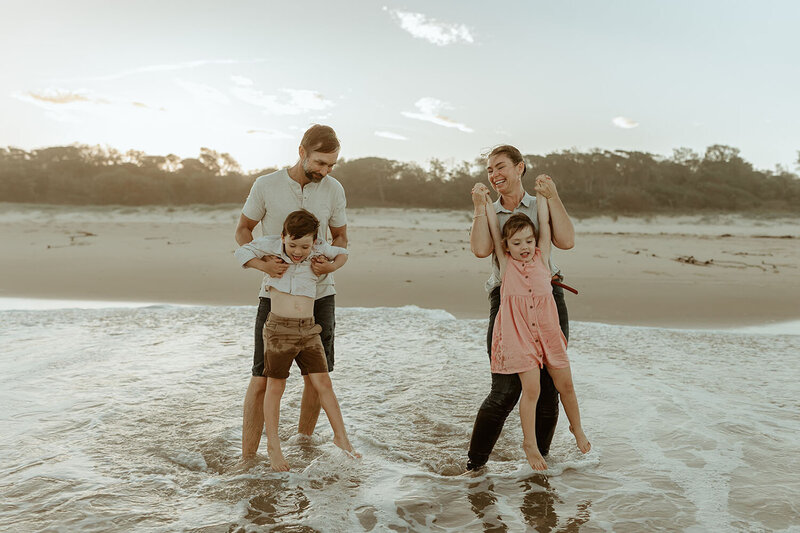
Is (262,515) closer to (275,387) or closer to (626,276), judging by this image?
(275,387)

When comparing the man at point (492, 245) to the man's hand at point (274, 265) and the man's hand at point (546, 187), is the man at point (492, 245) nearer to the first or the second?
the man's hand at point (546, 187)

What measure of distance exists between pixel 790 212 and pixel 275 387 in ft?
74.0

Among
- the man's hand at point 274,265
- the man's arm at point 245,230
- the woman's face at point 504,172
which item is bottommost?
the man's hand at point 274,265

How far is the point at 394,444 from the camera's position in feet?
13.6

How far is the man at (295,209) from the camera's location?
341 centimetres

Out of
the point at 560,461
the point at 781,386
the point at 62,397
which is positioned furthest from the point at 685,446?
the point at 62,397

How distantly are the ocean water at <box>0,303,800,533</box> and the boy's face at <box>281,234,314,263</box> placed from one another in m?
1.26

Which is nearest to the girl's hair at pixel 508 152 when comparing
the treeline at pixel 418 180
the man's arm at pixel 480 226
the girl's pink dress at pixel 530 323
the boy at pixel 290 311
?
the man's arm at pixel 480 226

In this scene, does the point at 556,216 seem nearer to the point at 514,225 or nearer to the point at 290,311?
the point at 514,225

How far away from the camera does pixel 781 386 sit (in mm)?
5277

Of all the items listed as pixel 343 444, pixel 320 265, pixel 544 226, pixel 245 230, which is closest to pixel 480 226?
pixel 544 226

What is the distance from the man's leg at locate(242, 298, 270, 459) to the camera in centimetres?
357

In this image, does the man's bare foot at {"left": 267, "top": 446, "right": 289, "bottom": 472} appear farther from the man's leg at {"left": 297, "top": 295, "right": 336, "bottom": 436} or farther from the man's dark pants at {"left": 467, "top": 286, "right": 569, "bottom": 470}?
the man's dark pants at {"left": 467, "top": 286, "right": 569, "bottom": 470}

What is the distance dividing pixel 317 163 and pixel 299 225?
365 mm
